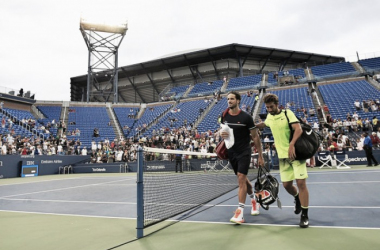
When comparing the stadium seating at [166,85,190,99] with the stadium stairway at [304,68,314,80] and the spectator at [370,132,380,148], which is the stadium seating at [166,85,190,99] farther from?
the spectator at [370,132,380,148]

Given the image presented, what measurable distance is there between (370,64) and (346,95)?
449 inches

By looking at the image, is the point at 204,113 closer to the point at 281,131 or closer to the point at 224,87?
the point at 224,87

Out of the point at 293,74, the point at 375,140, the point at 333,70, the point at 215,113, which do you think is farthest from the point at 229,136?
the point at 333,70

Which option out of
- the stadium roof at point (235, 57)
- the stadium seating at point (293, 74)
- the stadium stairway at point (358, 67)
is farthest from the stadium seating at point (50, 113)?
the stadium stairway at point (358, 67)

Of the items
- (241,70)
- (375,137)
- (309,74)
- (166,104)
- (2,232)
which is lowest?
(2,232)

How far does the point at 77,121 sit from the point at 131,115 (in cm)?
743

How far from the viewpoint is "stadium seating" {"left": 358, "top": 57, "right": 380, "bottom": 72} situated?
31772 millimetres

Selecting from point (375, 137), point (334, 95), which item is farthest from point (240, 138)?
point (334, 95)

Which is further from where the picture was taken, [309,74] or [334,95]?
[309,74]

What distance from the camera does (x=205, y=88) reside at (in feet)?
133

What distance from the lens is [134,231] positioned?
12.8ft

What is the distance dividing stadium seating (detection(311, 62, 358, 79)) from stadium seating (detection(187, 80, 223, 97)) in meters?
13.4

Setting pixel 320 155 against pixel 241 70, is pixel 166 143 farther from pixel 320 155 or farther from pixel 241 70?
pixel 241 70

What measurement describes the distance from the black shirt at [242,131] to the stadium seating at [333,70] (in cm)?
3264
